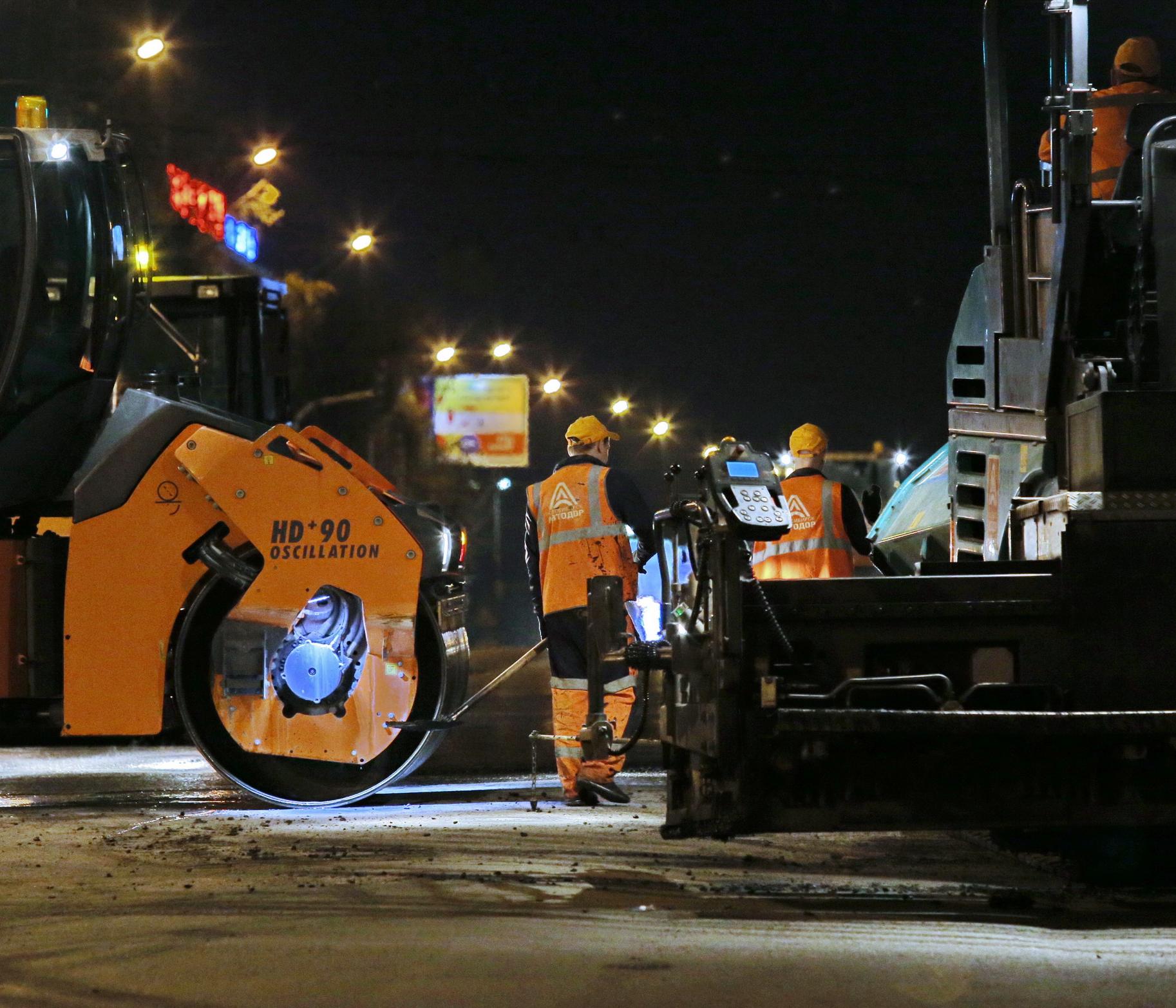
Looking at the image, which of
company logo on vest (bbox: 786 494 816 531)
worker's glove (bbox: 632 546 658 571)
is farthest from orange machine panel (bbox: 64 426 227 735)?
company logo on vest (bbox: 786 494 816 531)

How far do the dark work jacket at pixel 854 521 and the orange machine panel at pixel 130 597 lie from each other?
2.85m

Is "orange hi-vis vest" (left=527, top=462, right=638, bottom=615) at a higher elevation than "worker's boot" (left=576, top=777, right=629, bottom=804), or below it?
higher

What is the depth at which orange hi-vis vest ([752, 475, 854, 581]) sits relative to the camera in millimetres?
8656

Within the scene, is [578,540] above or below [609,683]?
above

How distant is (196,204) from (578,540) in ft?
35.6

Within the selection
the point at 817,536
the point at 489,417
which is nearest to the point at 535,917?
the point at 817,536

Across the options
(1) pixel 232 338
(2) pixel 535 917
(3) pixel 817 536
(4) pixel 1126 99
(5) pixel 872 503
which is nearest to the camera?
(2) pixel 535 917

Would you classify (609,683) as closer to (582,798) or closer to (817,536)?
(582,798)

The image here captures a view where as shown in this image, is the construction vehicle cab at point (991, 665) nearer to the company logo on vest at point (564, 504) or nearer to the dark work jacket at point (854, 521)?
the dark work jacket at point (854, 521)

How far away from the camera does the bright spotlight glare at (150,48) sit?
15.9 metres

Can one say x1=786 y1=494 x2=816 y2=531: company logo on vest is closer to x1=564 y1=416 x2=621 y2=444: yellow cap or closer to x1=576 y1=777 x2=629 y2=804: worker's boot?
x1=564 y1=416 x2=621 y2=444: yellow cap

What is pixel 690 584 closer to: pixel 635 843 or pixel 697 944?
pixel 635 843

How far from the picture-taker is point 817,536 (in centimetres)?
867

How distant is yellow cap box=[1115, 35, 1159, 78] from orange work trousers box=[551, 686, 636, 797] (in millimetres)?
3536
